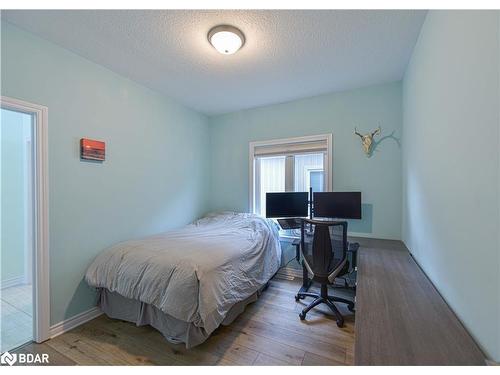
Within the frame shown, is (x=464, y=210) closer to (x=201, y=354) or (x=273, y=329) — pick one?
(x=273, y=329)

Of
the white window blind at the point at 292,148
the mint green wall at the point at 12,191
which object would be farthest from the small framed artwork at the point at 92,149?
the white window blind at the point at 292,148

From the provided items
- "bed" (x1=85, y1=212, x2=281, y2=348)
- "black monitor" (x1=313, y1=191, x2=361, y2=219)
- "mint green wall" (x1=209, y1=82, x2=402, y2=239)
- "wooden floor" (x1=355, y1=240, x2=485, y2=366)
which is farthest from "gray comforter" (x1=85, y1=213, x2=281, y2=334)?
"mint green wall" (x1=209, y1=82, x2=402, y2=239)

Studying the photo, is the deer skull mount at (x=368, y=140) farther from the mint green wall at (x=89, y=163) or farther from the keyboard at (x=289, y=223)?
the mint green wall at (x=89, y=163)

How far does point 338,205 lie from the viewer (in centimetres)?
Result: 271

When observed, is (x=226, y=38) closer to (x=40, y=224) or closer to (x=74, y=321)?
(x=40, y=224)

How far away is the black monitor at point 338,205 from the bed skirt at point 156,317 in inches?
55.5

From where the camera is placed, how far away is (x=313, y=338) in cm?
189

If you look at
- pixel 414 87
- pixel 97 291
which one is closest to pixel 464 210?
pixel 414 87

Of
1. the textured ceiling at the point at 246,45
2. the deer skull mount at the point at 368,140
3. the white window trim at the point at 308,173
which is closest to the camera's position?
the textured ceiling at the point at 246,45

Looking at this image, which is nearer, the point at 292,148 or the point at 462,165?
the point at 462,165

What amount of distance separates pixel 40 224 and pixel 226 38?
87.0 inches

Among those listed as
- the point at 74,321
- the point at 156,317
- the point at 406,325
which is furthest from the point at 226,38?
the point at 74,321

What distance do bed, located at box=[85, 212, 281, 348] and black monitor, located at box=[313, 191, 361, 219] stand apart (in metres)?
0.93

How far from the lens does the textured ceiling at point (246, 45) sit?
161 cm
